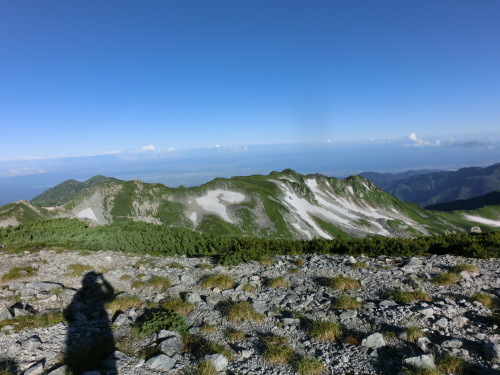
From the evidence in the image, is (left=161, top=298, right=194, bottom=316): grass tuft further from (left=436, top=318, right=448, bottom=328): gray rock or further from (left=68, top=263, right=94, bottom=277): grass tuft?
(left=436, top=318, right=448, bottom=328): gray rock

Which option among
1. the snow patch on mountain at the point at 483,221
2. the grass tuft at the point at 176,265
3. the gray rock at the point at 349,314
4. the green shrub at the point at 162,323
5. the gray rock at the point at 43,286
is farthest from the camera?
the snow patch on mountain at the point at 483,221

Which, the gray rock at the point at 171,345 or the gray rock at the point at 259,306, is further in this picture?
the gray rock at the point at 259,306

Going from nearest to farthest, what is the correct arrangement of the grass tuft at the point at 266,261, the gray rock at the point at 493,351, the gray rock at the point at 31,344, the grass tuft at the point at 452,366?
the grass tuft at the point at 452,366, the gray rock at the point at 493,351, the gray rock at the point at 31,344, the grass tuft at the point at 266,261

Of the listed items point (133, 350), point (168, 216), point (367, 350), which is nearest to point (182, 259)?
point (133, 350)

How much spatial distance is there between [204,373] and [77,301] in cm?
927

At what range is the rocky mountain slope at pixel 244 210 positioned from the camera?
9250cm

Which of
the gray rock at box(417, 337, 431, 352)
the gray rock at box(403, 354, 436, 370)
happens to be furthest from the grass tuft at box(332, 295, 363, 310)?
the gray rock at box(403, 354, 436, 370)

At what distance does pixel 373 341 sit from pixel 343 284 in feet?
15.4

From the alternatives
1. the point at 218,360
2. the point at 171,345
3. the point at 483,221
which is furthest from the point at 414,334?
the point at 483,221

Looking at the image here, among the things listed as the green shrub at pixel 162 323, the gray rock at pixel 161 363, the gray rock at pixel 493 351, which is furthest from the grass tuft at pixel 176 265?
the gray rock at pixel 493 351

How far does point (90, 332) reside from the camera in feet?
33.2

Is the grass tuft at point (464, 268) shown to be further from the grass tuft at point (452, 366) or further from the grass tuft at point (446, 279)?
the grass tuft at point (452, 366)

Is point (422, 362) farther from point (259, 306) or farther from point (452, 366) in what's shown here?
point (259, 306)

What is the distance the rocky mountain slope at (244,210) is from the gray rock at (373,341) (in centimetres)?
7005
